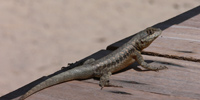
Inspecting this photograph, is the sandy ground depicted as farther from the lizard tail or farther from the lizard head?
the lizard tail

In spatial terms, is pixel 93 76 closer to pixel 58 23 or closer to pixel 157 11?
pixel 58 23

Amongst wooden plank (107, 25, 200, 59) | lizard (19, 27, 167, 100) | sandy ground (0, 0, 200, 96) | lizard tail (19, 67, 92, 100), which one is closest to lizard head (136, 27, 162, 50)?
lizard (19, 27, 167, 100)

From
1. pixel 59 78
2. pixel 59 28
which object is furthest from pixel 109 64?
pixel 59 28

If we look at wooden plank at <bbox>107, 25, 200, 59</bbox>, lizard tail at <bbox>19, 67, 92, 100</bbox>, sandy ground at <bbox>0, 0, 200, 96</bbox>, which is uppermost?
sandy ground at <bbox>0, 0, 200, 96</bbox>

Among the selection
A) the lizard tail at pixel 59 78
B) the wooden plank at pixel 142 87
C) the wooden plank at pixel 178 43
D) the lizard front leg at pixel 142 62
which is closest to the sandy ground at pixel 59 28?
the wooden plank at pixel 178 43

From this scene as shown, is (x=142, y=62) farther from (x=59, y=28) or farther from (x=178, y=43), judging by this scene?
(x=59, y=28)

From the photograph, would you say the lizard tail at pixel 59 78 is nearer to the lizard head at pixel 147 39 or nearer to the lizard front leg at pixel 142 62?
the lizard front leg at pixel 142 62
